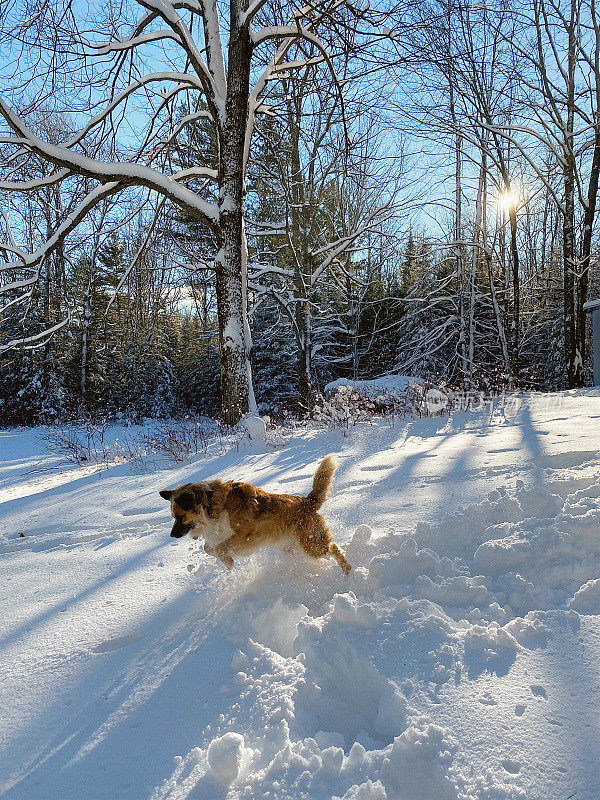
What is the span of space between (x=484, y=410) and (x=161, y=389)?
18084 mm

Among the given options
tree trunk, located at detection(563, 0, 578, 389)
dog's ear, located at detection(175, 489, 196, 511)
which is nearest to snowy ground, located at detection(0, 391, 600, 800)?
dog's ear, located at detection(175, 489, 196, 511)

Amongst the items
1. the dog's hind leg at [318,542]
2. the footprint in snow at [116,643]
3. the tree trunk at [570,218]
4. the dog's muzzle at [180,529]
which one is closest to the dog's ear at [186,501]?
the dog's muzzle at [180,529]

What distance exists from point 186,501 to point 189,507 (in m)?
0.04

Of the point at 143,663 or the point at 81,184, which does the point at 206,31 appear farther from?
the point at 143,663

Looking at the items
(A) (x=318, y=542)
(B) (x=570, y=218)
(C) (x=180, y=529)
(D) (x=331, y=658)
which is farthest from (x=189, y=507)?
(B) (x=570, y=218)

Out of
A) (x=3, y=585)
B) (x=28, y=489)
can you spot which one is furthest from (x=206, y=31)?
(x=3, y=585)

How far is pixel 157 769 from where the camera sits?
1494 mm

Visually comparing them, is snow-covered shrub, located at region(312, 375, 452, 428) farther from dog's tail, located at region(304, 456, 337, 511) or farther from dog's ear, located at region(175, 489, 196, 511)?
dog's ear, located at region(175, 489, 196, 511)

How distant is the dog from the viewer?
3059mm

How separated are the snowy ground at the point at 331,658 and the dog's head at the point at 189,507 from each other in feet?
0.84

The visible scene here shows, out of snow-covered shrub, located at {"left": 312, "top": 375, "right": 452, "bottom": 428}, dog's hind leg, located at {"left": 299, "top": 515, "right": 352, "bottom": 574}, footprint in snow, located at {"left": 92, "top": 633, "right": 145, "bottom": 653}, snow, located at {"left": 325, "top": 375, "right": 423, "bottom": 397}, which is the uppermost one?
snow, located at {"left": 325, "top": 375, "right": 423, "bottom": 397}

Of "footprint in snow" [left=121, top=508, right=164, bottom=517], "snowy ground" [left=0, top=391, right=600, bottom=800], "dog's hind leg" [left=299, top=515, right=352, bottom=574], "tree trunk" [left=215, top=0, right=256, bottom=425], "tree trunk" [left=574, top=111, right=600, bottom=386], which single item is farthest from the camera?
"tree trunk" [left=574, top=111, right=600, bottom=386]

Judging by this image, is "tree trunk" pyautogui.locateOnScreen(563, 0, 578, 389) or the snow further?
"tree trunk" pyautogui.locateOnScreen(563, 0, 578, 389)

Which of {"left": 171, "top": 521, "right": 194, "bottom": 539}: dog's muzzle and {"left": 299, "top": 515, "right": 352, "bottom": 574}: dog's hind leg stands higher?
{"left": 171, "top": 521, "right": 194, "bottom": 539}: dog's muzzle
